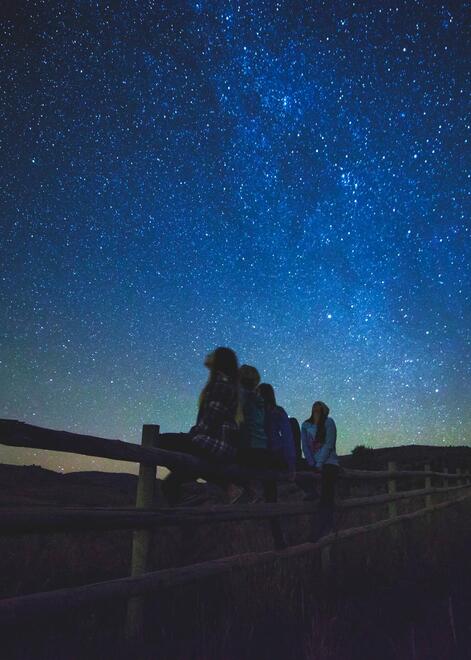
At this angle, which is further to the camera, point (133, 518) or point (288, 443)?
point (288, 443)

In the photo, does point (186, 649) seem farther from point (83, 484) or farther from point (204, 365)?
point (83, 484)

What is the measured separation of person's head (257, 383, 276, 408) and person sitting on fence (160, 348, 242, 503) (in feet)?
2.63

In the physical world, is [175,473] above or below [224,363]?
below

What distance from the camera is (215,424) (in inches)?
157

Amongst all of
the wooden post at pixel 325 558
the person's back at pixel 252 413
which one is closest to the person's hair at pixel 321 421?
the wooden post at pixel 325 558

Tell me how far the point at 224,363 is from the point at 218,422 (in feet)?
1.80

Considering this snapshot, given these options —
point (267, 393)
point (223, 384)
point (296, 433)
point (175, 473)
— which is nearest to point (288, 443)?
point (267, 393)

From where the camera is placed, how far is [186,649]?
2.78 metres

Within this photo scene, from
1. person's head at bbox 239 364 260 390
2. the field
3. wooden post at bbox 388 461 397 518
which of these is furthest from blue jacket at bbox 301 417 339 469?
wooden post at bbox 388 461 397 518

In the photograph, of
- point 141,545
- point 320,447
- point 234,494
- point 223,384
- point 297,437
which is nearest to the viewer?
point 141,545

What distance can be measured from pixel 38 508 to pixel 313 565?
3604mm

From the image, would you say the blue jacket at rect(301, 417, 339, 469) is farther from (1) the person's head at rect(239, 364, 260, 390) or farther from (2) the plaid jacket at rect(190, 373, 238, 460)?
(2) the plaid jacket at rect(190, 373, 238, 460)

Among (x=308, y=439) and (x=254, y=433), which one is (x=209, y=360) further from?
(x=308, y=439)

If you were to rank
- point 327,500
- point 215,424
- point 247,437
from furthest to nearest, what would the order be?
point 327,500 < point 247,437 < point 215,424
